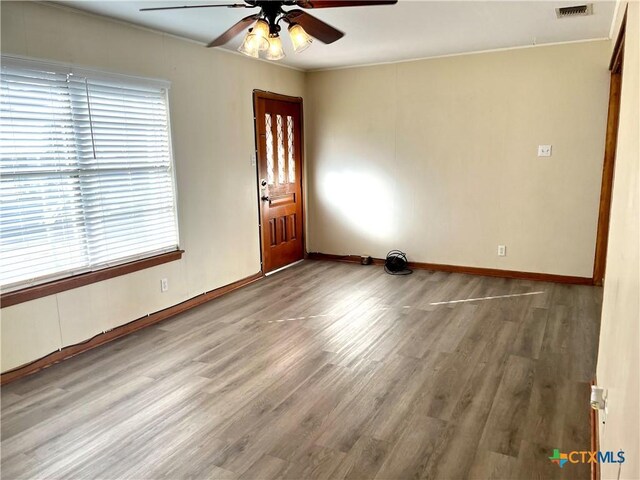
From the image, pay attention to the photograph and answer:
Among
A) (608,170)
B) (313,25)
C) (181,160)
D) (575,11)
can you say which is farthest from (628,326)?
(608,170)

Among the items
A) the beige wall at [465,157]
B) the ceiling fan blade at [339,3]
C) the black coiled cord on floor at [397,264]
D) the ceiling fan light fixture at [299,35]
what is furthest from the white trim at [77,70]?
the black coiled cord on floor at [397,264]

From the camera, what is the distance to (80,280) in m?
3.37

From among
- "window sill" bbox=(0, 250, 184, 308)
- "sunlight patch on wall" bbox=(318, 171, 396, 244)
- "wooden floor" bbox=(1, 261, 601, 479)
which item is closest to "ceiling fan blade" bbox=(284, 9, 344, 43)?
"wooden floor" bbox=(1, 261, 601, 479)

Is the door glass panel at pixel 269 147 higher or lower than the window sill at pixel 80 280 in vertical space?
higher

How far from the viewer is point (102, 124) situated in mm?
3465

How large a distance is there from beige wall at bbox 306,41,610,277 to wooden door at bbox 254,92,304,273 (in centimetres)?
29

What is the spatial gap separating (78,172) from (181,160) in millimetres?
990

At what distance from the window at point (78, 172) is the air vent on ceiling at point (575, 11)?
10.4 feet

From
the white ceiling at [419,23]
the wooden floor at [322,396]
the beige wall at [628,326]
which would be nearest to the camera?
the beige wall at [628,326]

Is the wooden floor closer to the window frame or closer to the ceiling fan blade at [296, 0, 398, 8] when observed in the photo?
the window frame

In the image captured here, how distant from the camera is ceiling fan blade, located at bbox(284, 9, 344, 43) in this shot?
8.18ft

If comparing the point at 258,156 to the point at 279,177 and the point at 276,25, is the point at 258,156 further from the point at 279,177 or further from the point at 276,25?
the point at 276,25

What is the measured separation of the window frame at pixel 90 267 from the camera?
9.77 ft

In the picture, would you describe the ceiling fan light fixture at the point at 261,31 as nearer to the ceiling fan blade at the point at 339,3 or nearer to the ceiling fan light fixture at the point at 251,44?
the ceiling fan light fixture at the point at 251,44
